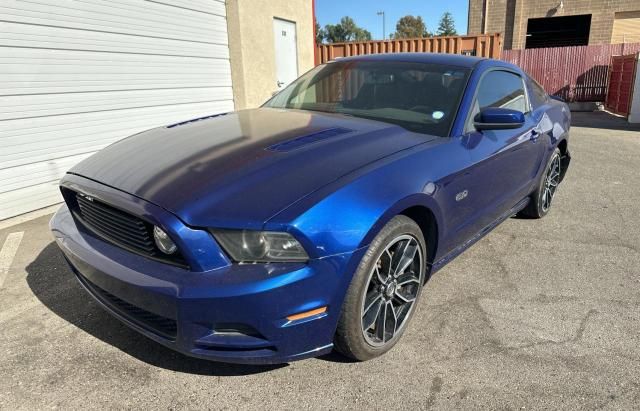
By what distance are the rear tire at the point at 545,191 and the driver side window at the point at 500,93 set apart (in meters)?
0.78

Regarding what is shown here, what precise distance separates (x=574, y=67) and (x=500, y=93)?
16.7 metres

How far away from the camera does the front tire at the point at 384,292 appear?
7.27ft

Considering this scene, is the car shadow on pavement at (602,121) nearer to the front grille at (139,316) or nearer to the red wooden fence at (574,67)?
the red wooden fence at (574,67)

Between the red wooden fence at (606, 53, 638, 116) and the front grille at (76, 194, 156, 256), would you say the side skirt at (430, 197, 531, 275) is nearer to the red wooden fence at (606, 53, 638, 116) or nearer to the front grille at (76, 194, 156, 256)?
the front grille at (76, 194, 156, 256)

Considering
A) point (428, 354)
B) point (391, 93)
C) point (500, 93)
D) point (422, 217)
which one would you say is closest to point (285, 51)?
point (500, 93)

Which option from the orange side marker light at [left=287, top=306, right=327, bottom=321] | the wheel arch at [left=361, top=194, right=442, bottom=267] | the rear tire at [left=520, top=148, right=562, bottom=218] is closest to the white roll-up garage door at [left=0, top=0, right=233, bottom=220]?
the orange side marker light at [left=287, top=306, right=327, bottom=321]

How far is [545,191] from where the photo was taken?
4.70 meters

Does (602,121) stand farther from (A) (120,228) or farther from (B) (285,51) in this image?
(A) (120,228)

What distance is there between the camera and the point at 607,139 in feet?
33.4

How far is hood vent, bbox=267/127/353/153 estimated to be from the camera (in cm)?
259

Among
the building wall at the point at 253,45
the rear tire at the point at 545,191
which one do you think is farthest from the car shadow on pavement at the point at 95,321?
the building wall at the point at 253,45

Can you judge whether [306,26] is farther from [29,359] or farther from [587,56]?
[587,56]

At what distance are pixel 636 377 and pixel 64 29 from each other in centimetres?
632

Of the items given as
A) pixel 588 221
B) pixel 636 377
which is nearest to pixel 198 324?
pixel 636 377
